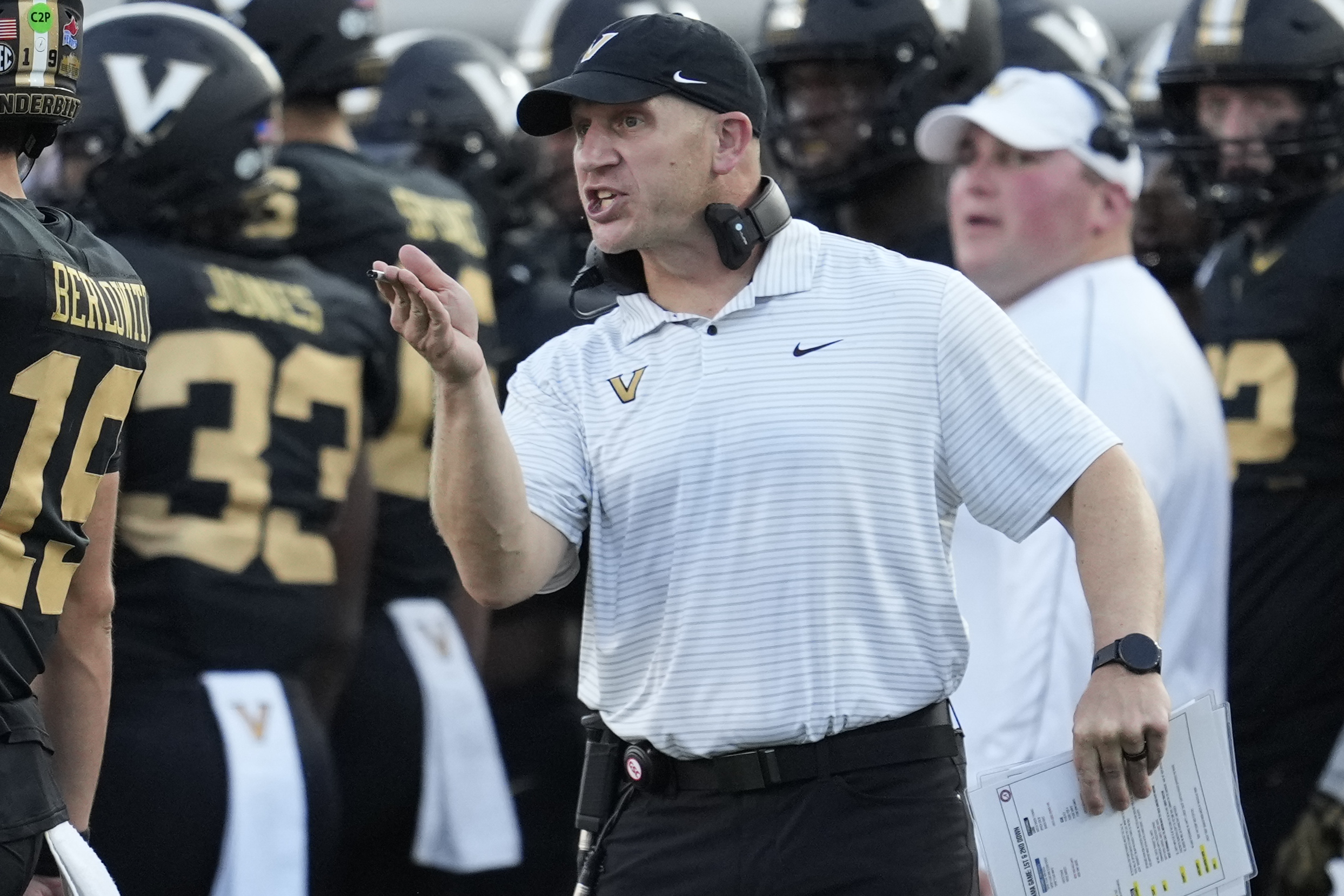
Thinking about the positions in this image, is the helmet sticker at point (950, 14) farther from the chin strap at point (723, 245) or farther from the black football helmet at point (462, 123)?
the chin strap at point (723, 245)

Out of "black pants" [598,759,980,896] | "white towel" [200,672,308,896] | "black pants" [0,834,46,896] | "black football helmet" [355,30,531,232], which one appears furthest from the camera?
"black football helmet" [355,30,531,232]

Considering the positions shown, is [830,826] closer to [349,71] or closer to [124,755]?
[124,755]

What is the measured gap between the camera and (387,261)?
6.47m

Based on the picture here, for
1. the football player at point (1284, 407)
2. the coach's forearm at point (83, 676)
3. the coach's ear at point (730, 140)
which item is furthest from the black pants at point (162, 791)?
the football player at point (1284, 407)

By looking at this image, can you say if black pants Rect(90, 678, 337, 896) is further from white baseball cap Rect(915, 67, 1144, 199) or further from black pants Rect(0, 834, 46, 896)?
white baseball cap Rect(915, 67, 1144, 199)

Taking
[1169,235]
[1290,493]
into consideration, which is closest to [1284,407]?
[1290,493]

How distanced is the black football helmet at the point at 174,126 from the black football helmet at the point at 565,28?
7.17ft

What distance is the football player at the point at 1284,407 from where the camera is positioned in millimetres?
5750

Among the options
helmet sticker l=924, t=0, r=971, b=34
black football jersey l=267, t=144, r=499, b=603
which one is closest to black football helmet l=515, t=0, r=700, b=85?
helmet sticker l=924, t=0, r=971, b=34

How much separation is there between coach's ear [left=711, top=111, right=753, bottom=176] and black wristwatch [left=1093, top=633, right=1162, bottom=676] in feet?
3.22

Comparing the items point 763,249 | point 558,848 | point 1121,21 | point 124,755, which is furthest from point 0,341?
point 1121,21

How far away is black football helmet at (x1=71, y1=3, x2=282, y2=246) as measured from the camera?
5207 mm

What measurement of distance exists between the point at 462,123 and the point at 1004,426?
16.9 ft

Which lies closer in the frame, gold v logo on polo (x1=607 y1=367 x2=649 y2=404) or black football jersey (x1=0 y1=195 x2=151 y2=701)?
black football jersey (x1=0 y1=195 x2=151 y2=701)
